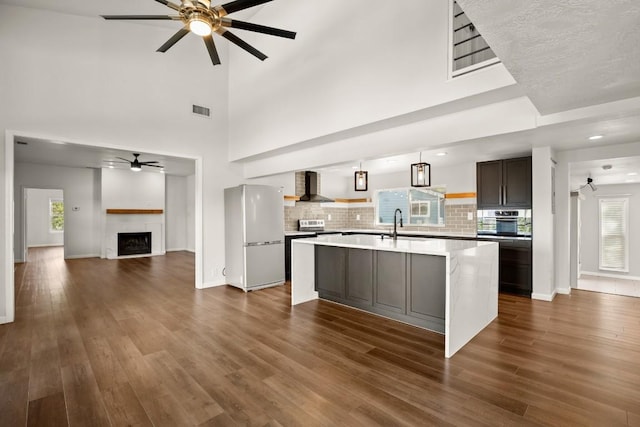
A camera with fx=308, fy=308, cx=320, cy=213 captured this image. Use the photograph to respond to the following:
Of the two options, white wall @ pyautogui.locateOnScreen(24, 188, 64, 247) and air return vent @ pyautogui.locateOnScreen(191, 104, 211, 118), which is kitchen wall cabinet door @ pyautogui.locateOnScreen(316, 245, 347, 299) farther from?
white wall @ pyautogui.locateOnScreen(24, 188, 64, 247)

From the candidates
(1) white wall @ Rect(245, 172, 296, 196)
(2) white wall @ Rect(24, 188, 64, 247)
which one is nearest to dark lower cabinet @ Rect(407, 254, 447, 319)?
(1) white wall @ Rect(245, 172, 296, 196)

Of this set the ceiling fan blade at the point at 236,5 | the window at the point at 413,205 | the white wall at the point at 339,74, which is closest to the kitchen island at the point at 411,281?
the white wall at the point at 339,74

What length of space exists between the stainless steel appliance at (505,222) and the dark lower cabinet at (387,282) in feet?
8.64

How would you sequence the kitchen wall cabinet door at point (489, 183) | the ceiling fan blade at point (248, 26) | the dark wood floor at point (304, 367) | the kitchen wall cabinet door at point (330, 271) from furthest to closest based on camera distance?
the kitchen wall cabinet door at point (489, 183), the kitchen wall cabinet door at point (330, 271), the ceiling fan blade at point (248, 26), the dark wood floor at point (304, 367)

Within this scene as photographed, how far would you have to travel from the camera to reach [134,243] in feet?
30.8

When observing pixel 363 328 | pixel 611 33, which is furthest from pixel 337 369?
pixel 611 33

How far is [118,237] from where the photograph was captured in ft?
29.7

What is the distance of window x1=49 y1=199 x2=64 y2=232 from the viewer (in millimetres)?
12062

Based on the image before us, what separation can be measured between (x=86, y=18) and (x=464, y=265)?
19.1 ft

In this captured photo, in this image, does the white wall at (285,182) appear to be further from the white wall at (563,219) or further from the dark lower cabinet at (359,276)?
the white wall at (563,219)

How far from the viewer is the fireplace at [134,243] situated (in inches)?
359

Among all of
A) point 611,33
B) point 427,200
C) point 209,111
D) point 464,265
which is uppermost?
point 209,111

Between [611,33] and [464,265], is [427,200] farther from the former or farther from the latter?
[611,33]

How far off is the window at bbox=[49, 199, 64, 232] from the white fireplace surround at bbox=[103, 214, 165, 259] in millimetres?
4997
